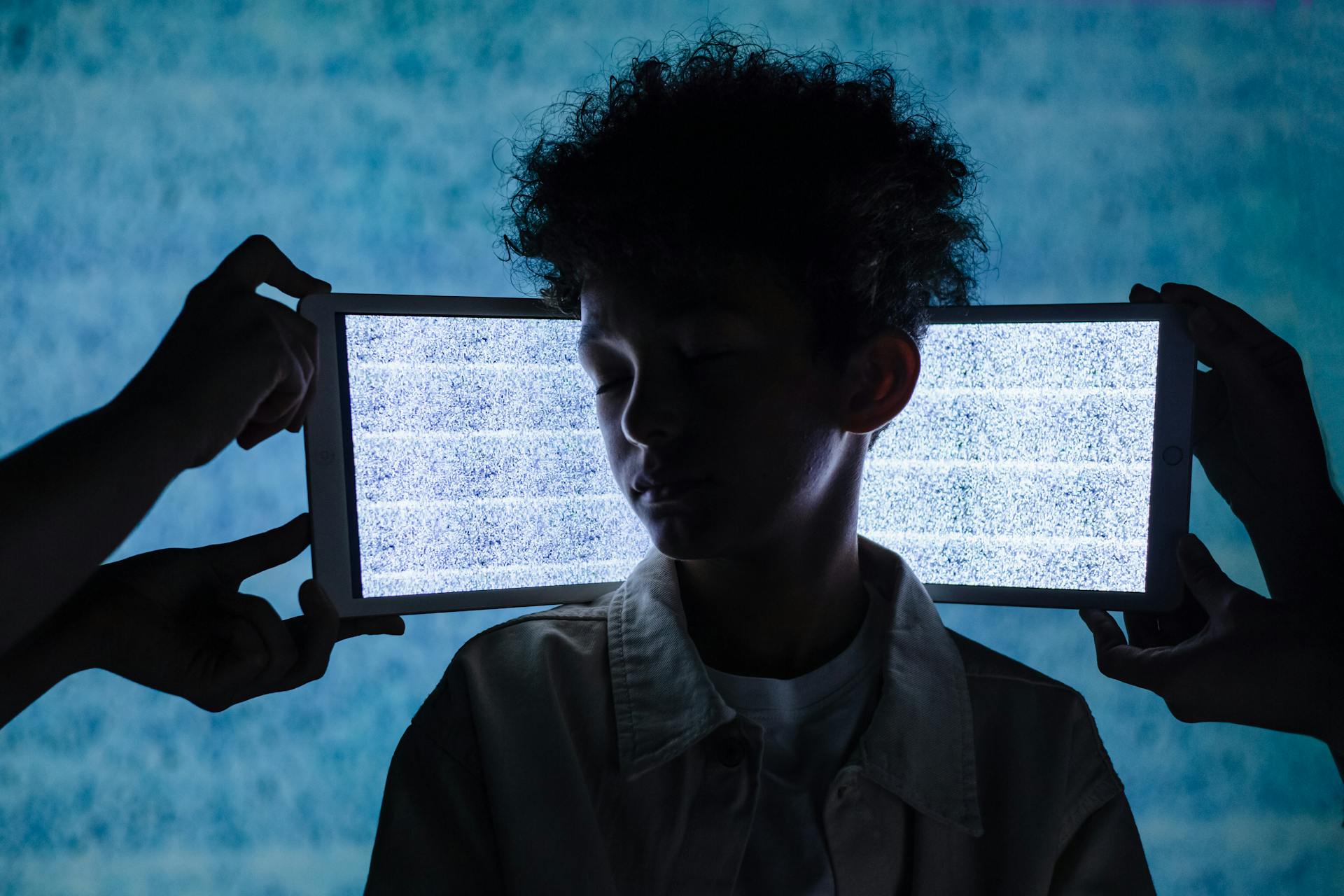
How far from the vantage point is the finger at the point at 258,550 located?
0.69 meters

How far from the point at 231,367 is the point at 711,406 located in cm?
28

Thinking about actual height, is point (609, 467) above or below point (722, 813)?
above

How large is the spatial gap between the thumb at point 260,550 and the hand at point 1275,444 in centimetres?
67

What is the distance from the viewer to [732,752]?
0.66 metres

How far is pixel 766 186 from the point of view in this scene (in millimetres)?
679

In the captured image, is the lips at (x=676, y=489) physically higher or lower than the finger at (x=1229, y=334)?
lower

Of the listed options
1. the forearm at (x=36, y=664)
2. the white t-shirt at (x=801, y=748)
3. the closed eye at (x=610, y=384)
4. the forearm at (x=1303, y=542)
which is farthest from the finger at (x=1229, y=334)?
the forearm at (x=36, y=664)

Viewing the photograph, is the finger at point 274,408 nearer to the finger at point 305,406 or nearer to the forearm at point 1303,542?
the finger at point 305,406

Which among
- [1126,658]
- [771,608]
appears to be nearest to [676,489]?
[771,608]

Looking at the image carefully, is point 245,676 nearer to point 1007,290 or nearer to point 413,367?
point 413,367

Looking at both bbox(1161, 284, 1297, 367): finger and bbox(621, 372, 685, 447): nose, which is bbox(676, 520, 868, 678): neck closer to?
bbox(621, 372, 685, 447): nose

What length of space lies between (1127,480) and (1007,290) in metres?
0.46

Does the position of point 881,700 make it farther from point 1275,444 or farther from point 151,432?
point 151,432

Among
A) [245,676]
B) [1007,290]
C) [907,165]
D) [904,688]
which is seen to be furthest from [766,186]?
[1007,290]
